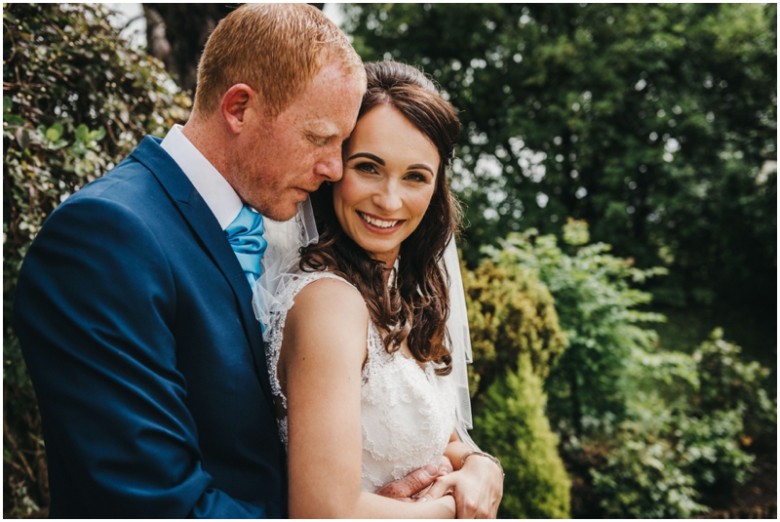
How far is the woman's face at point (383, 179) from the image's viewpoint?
2164 millimetres

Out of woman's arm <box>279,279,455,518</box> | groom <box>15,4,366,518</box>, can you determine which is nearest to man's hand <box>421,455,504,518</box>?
woman's arm <box>279,279,455,518</box>

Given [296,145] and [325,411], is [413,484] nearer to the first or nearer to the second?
[325,411]

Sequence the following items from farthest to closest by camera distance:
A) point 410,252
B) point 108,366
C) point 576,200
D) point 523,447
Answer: point 576,200
point 523,447
point 410,252
point 108,366

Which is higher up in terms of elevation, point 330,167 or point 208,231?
point 330,167

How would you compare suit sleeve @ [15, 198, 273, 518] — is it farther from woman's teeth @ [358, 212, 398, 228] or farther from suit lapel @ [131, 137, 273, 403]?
woman's teeth @ [358, 212, 398, 228]

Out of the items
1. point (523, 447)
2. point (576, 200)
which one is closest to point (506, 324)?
point (523, 447)

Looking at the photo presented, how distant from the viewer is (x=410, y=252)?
8.75 feet

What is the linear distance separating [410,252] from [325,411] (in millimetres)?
1042

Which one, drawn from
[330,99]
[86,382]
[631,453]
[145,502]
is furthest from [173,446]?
[631,453]

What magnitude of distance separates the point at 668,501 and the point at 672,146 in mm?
8304

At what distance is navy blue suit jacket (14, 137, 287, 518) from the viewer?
4.80 ft

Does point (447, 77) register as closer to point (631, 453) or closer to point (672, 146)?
point (672, 146)

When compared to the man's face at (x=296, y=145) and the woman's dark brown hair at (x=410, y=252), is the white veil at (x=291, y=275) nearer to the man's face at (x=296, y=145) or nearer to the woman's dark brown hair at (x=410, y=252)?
the woman's dark brown hair at (x=410, y=252)

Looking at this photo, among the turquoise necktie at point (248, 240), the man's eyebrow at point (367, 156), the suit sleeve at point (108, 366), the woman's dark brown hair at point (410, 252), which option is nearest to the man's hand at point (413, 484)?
the woman's dark brown hair at point (410, 252)
